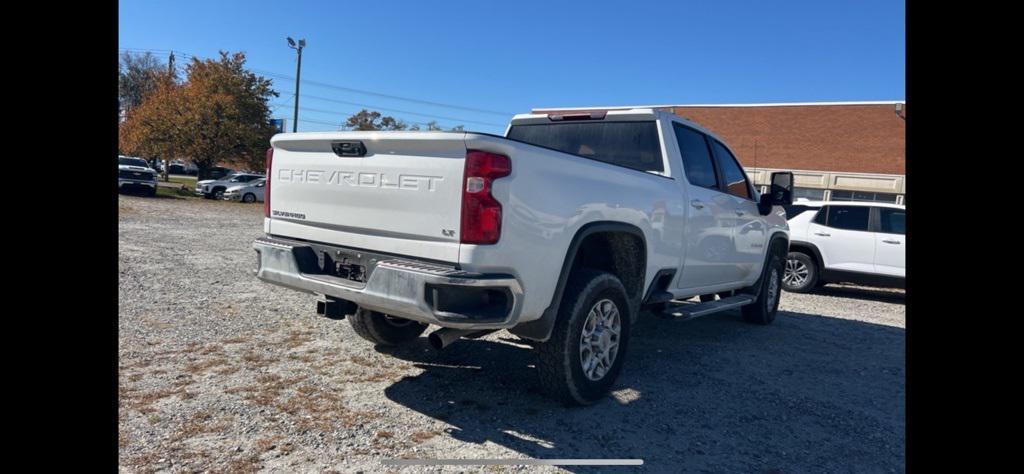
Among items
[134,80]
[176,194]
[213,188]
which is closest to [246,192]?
[213,188]

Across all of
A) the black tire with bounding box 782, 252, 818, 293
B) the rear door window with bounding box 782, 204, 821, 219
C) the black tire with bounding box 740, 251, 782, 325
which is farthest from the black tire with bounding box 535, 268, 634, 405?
the rear door window with bounding box 782, 204, 821, 219

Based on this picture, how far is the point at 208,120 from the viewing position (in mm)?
33875

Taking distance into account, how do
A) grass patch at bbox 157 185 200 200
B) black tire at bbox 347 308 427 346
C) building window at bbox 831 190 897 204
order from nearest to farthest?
black tire at bbox 347 308 427 346
grass patch at bbox 157 185 200 200
building window at bbox 831 190 897 204

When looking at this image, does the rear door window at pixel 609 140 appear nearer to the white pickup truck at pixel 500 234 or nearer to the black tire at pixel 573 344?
the white pickup truck at pixel 500 234

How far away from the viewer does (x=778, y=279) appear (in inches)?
294

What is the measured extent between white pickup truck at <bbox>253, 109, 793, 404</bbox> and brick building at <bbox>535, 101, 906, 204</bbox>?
29.8 metres

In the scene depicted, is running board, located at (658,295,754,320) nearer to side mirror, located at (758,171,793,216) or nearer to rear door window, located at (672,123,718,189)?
rear door window, located at (672,123,718,189)

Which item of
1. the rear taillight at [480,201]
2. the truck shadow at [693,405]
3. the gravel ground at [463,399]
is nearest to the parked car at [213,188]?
the gravel ground at [463,399]

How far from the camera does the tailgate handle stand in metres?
3.63

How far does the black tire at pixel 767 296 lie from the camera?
7012 millimetres

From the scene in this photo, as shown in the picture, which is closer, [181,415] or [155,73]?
[181,415]
